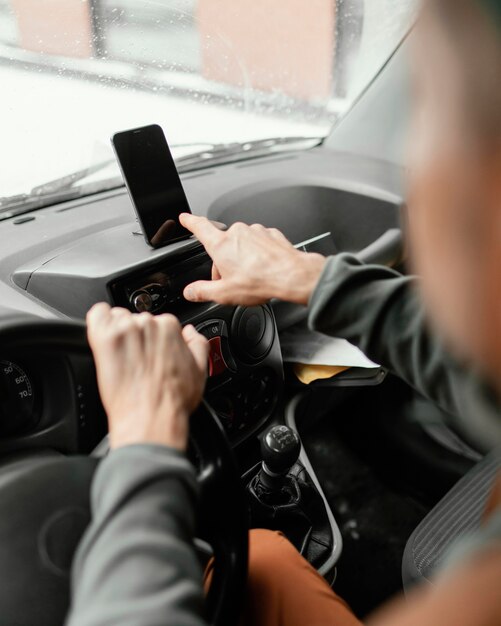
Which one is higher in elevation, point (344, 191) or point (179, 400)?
point (179, 400)

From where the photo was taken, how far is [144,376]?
578mm

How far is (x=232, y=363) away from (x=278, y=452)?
0.17 metres

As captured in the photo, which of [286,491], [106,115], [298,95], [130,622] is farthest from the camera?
[298,95]

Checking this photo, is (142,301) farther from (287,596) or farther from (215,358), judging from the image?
(287,596)

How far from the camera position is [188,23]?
1403mm

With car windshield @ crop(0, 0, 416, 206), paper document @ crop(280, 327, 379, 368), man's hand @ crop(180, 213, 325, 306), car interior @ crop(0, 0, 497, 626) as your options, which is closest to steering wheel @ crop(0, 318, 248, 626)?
car interior @ crop(0, 0, 497, 626)

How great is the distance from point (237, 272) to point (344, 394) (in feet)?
2.66

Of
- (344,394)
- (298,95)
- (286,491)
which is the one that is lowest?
(344,394)

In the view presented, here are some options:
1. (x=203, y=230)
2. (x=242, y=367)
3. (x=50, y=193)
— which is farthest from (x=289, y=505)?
(x=50, y=193)

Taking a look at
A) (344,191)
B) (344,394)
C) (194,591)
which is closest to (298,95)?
(344,191)

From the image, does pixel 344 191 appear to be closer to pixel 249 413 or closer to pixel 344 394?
pixel 344 394

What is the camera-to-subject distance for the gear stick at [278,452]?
3.33ft

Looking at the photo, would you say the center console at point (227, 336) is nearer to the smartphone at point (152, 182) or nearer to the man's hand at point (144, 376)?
the smartphone at point (152, 182)

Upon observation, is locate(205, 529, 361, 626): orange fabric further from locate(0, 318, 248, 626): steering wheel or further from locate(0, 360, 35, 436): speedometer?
locate(0, 360, 35, 436): speedometer
